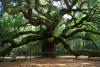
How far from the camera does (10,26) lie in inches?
682

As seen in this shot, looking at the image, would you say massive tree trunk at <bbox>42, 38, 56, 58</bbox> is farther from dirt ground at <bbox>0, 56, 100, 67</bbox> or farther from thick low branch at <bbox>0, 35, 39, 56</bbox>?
dirt ground at <bbox>0, 56, 100, 67</bbox>

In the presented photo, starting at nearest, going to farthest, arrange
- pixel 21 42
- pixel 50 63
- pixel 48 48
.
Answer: pixel 50 63, pixel 21 42, pixel 48 48

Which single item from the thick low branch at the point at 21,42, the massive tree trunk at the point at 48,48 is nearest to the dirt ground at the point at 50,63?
the thick low branch at the point at 21,42

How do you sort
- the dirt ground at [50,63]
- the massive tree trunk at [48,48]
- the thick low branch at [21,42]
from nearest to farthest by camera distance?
the dirt ground at [50,63] → the thick low branch at [21,42] → the massive tree trunk at [48,48]

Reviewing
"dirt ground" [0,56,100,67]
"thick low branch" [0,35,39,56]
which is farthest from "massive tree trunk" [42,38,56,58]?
"dirt ground" [0,56,100,67]

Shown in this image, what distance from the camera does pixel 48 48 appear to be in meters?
21.1

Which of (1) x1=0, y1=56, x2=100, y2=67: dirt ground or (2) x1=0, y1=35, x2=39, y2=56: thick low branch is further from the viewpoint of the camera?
(2) x1=0, y1=35, x2=39, y2=56: thick low branch

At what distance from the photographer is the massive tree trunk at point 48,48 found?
812 inches

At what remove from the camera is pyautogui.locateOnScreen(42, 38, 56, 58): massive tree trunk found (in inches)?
812

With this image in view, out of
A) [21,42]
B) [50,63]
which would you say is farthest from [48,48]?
[50,63]

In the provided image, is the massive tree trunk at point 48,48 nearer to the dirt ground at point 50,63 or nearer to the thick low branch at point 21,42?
the thick low branch at point 21,42

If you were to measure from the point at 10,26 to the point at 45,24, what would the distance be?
3215 mm

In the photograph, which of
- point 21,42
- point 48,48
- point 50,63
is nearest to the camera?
point 50,63

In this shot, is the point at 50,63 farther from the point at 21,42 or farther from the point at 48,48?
the point at 48,48
